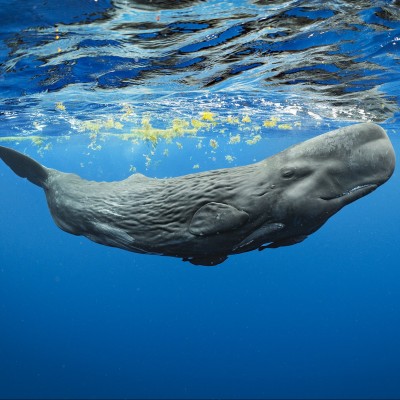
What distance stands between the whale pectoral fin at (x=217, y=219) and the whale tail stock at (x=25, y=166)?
374cm

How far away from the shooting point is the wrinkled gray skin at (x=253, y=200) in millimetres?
4000

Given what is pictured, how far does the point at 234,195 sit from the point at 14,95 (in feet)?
37.7

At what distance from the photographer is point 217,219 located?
13.7 feet

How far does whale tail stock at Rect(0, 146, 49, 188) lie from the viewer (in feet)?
22.3

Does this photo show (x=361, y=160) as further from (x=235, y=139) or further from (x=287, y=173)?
(x=235, y=139)

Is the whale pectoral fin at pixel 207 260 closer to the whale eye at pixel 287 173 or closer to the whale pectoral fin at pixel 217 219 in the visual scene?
the whale pectoral fin at pixel 217 219

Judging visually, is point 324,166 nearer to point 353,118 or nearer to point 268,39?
point 268,39

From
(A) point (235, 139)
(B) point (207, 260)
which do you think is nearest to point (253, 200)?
(B) point (207, 260)

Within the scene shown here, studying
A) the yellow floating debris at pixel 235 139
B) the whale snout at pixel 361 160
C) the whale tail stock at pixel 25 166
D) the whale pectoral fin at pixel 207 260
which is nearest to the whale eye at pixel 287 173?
the whale snout at pixel 361 160

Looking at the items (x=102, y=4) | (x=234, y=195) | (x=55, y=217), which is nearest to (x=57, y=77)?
(x=102, y=4)

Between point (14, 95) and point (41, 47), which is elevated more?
point (41, 47)

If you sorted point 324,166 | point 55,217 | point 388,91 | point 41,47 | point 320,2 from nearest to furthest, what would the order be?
point 324,166 < point 55,217 < point 320,2 < point 41,47 < point 388,91

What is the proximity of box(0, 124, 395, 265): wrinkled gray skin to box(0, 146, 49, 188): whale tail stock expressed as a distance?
2.36m

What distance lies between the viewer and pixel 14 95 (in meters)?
13.3
